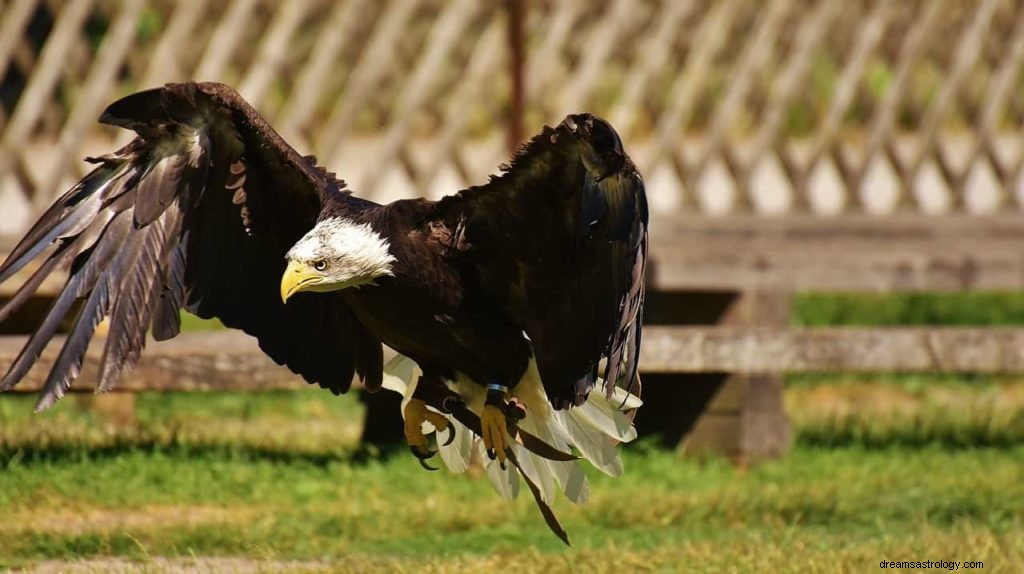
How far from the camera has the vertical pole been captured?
344 inches

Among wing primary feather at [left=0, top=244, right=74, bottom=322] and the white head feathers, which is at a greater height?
wing primary feather at [left=0, top=244, right=74, bottom=322]

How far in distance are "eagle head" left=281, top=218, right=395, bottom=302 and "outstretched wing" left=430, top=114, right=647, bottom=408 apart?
0.81 ft

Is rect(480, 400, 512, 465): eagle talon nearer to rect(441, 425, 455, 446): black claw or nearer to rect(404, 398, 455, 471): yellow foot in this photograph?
rect(404, 398, 455, 471): yellow foot

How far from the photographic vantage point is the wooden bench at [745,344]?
667cm

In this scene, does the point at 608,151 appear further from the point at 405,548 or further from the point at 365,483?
the point at 365,483

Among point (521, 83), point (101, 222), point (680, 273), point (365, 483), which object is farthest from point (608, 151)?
point (521, 83)

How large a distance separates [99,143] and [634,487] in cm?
861

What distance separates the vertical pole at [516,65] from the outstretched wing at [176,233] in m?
3.23

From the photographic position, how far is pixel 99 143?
14.4m

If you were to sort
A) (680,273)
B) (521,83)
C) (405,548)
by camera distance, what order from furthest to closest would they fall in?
(521,83) < (680,273) < (405,548)

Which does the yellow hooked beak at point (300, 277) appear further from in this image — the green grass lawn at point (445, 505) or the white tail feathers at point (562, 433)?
the green grass lawn at point (445, 505)

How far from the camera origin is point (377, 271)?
496 centimetres

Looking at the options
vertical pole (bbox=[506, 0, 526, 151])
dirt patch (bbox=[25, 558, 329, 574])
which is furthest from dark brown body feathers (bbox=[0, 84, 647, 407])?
vertical pole (bbox=[506, 0, 526, 151])

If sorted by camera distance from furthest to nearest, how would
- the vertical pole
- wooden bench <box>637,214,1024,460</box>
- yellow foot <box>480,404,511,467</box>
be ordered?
1. the vertical pole
2. wooden bench <box>637,214,1024,460</box>
3. yellow foot <box>480,404,511,467</box>
